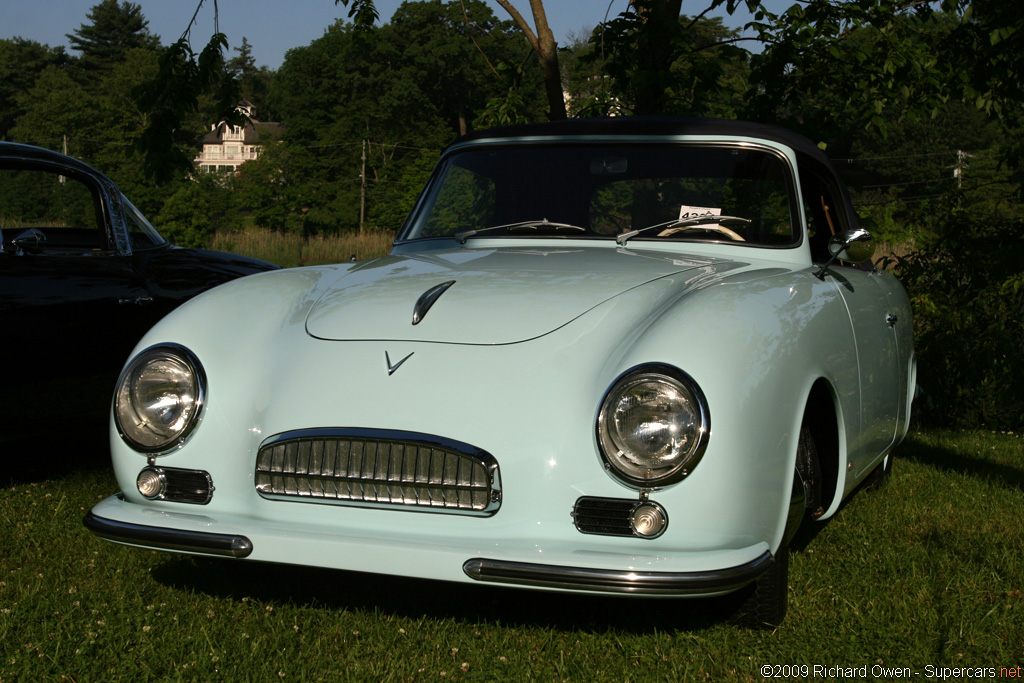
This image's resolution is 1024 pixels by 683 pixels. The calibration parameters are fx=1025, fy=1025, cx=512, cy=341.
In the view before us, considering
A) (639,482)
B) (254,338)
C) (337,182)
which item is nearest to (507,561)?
(639,482)

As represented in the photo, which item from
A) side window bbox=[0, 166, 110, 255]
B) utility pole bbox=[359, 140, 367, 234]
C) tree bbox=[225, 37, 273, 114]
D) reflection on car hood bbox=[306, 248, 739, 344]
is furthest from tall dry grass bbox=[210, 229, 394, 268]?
tree bbox=[225, 37, 273, 114]

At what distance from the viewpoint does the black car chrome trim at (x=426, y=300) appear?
313cm

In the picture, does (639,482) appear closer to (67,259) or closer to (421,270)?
(421,270)

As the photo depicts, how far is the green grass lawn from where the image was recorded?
A: 9.51ft

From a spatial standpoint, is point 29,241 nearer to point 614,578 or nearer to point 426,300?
point 426,300

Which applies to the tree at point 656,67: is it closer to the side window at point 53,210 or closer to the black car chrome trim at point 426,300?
the side window at point 53,210

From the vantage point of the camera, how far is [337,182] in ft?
188

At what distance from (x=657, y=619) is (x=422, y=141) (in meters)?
58.1

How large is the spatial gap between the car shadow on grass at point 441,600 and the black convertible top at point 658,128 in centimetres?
191

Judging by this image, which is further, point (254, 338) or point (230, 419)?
point (254, 338)

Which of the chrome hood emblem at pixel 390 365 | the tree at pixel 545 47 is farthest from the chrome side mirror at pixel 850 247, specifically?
the tree at pixel 545 47

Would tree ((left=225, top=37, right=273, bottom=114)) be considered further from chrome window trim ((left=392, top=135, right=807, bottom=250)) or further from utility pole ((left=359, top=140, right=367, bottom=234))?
chrome window trim ((left=392, top=135, right=807, bottom=250))

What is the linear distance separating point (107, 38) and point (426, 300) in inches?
3871

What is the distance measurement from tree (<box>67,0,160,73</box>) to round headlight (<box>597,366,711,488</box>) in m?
95.2
